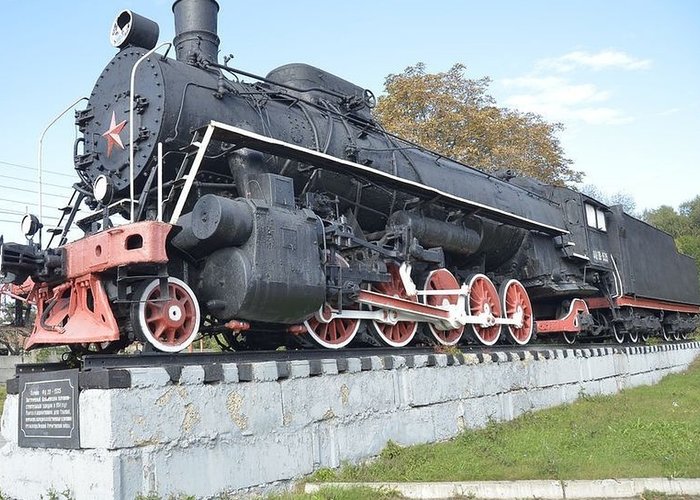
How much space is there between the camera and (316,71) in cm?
827

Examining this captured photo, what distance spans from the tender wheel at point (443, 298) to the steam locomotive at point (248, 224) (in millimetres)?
21

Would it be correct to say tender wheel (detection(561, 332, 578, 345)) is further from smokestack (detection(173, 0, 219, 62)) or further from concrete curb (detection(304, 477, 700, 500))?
smokestack (detection(173, 0, 219, 62))

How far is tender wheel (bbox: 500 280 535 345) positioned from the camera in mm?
10156

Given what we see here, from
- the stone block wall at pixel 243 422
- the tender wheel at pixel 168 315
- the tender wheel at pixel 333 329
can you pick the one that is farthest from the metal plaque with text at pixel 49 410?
the tender wheel at pixel 333 329

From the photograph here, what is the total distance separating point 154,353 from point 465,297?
484 centimetres

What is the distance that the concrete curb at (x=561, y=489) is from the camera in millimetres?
4887

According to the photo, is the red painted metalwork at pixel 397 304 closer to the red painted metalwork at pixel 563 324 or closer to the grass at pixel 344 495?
the grass at pixel 344 495

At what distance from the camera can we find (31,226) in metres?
6.11

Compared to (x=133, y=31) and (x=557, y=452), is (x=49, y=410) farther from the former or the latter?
(x=557, y=452)

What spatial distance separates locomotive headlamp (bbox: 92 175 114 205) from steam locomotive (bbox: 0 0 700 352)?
26 millimetres

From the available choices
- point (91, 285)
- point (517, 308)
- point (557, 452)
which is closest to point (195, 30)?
point (91, 285)

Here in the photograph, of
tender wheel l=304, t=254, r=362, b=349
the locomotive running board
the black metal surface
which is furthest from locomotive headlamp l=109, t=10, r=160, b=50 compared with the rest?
the black metal surface

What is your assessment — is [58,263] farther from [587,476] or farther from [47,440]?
[587,476]

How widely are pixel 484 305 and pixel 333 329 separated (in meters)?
2.96
